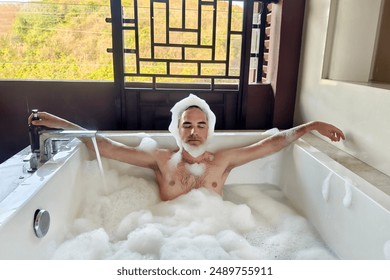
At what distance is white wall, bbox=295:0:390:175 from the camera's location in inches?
51.2

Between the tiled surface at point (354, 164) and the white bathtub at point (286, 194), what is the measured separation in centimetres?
5

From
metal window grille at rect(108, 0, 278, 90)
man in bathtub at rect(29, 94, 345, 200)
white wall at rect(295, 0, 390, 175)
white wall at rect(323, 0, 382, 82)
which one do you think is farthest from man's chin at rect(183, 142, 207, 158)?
white wall at rect(323, 0, 382, 82)

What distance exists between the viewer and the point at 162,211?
147cm

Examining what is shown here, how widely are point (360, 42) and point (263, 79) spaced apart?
65 centimetres

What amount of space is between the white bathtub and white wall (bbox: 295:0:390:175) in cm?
17

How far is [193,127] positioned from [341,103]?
2.58 feet

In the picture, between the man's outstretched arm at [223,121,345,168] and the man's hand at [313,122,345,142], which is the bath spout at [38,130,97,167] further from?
the man's hand at [313,122,345,142]

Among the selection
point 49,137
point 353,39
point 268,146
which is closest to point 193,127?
point 268,146

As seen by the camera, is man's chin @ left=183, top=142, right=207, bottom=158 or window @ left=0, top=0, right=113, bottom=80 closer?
man's chin @ left=183, top=142, right=207, bottom=158

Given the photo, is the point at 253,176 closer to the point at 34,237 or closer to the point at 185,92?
the point at 185,92

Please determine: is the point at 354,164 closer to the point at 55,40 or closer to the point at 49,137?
the point at 49,137
